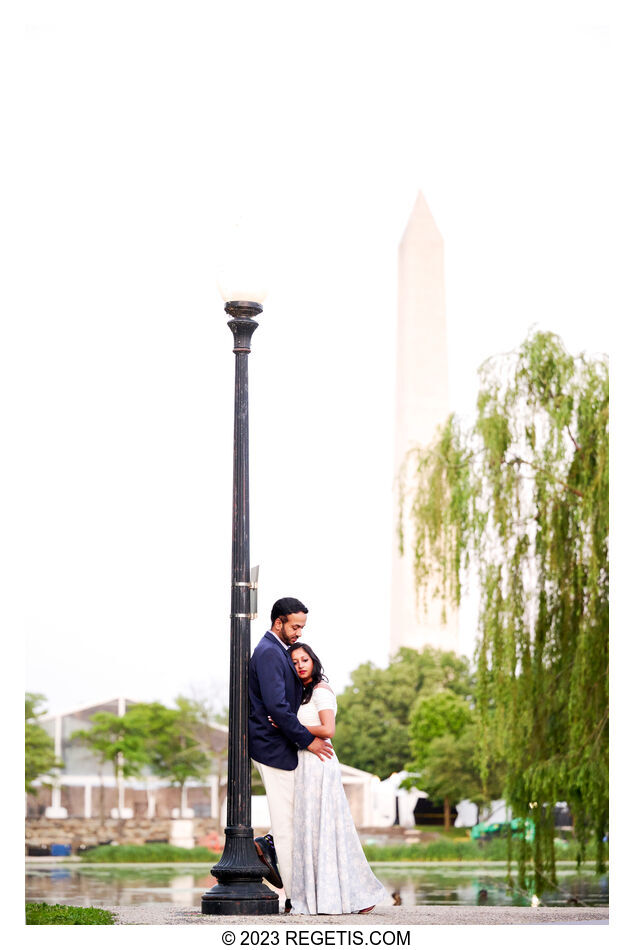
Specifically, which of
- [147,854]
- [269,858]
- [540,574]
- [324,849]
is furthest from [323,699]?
[147,854]

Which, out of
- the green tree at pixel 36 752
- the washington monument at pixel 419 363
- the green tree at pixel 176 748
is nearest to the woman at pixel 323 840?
the green tree at pixel 36 752

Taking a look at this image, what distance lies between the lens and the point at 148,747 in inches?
1724

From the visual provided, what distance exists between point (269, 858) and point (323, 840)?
1.32 ft

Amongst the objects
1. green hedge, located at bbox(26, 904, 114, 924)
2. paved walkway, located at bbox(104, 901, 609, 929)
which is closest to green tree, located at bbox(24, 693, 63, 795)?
green hedge, located at bbox(26, 904, 114, 924)

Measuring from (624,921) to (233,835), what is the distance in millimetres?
2158

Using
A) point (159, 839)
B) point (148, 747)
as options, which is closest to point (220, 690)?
point (148, 747)

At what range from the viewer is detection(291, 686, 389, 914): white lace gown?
22.6 ft

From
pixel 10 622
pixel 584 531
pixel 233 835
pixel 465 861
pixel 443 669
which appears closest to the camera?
pixel 233 835

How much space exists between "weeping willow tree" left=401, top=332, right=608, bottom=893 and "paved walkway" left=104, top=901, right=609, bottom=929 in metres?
5.13

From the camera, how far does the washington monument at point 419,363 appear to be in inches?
1950

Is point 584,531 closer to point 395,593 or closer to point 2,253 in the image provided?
point 2,253

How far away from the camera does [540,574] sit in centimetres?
1424

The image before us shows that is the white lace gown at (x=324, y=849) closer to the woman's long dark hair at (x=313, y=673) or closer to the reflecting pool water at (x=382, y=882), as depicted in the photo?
the woman's long dark hair at (x=313, y=673)

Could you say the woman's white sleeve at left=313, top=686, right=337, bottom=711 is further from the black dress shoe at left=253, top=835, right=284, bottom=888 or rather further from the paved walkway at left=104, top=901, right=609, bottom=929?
the paved walkway at left=104, top=901, right=609, bottom=929
